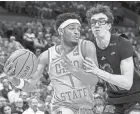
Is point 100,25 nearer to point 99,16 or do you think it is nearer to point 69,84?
point 99,16

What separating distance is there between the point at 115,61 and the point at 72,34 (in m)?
0.65

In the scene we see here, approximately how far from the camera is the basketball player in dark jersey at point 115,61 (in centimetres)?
469

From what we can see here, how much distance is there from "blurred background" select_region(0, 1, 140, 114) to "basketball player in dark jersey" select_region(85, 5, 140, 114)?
434 cm

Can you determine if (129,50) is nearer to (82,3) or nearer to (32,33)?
(32,33)

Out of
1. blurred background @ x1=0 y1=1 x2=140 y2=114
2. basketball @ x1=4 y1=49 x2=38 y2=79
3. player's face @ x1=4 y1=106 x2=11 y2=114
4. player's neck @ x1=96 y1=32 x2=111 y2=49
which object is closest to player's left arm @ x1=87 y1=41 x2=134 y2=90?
player's neck @ x1=96 y1=32 x2=111 y2=49

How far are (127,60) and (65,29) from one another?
94 cm

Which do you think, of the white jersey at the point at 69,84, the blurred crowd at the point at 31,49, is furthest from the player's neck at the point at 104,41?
the blurred crowd at the point at 31,49

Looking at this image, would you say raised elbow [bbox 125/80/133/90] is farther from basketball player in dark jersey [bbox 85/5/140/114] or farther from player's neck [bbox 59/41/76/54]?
player's neck [bbox 59/41/76/54]

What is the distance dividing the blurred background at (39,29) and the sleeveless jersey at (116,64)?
4.34m

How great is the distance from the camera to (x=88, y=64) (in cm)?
445

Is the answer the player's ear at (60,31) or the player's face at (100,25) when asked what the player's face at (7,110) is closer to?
the player's ear at (60,31)

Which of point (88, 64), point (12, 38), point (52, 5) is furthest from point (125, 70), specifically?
point (52, 5)

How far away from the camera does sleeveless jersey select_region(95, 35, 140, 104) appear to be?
4.82m

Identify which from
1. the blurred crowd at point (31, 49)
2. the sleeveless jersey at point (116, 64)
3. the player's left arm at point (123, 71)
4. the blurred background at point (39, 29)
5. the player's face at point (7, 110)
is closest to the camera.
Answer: the player's left arm at point (123, 71)
